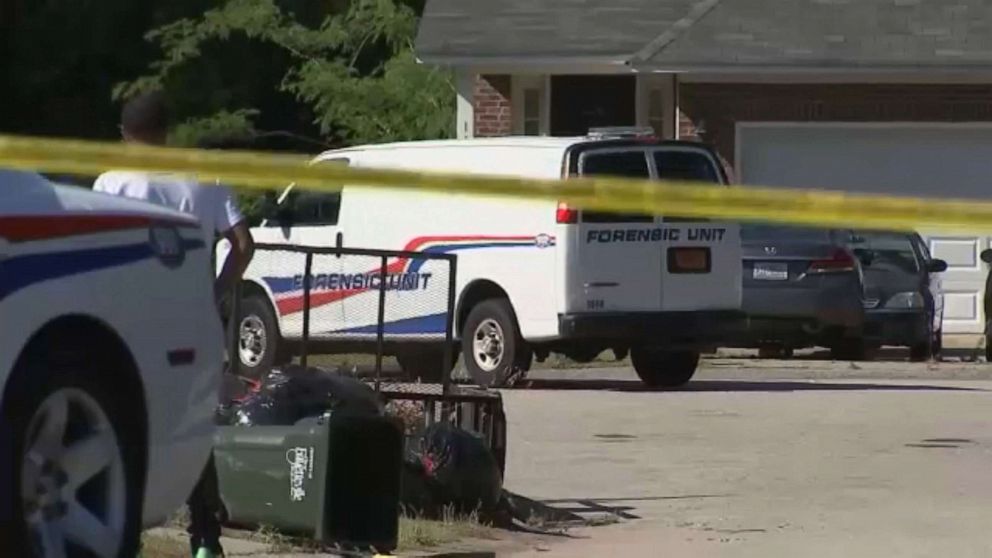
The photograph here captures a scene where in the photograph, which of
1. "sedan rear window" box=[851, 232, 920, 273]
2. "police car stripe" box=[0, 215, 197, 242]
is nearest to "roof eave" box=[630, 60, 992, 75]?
"sedan rear window" box=[851, 232, 920, 273]

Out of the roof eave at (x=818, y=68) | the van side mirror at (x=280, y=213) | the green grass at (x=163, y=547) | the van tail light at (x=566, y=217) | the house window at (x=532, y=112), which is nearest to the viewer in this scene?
the green grass at (x=163, y=547)

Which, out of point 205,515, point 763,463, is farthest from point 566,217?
point 205,515

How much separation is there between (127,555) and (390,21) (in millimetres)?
25397

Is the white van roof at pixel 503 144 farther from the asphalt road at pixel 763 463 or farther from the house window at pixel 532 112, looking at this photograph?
the house window at pixel 532 112

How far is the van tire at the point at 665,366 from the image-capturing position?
66.1 ft

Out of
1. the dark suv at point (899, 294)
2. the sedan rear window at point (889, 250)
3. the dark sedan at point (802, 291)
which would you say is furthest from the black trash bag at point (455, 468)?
the sedan rear window at point (889, 250)

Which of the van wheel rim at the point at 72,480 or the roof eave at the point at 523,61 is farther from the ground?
the roof eave at the point at 523,61

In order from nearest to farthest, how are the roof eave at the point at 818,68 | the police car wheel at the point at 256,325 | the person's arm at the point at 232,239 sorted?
the person's arm at the point at 232,239, the police car wheel at the point at 256,325, the roof eave at the point at 818,68

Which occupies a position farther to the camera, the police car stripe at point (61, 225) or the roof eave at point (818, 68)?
the roof eave at point (818, 68)

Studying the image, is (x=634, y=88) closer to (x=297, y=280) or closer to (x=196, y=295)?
(x=297, y=280)

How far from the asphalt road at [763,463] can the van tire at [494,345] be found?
283 mm

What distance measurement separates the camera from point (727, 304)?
19484 millimetres

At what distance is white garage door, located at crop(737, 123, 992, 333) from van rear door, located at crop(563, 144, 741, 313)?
25.8ft

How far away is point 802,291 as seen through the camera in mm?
22625
